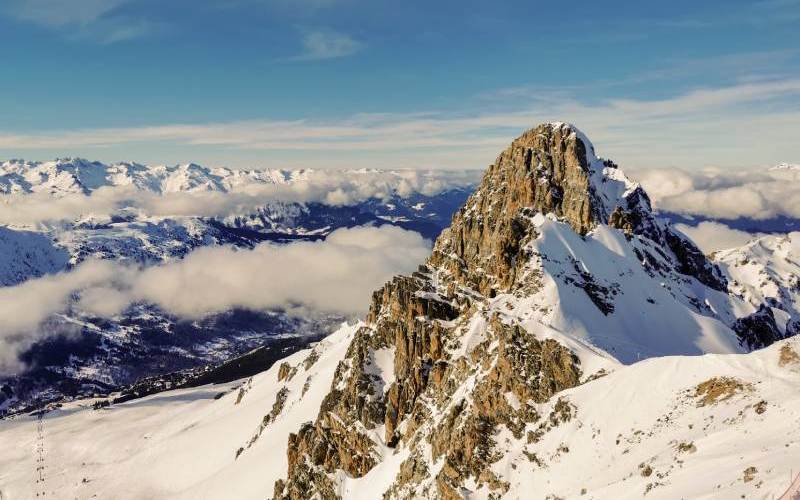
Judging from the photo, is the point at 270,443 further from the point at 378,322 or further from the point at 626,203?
the point at 626,203

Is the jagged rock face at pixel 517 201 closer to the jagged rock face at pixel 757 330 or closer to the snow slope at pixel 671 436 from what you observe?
the jagged rock face at pixel 757 330

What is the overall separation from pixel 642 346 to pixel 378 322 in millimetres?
66983

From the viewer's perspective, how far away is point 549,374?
287 feet

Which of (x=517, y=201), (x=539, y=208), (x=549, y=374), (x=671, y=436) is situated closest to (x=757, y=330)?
(x=539, y=208)

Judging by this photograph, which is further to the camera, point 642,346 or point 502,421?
point 642,346

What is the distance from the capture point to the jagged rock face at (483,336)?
86.8m

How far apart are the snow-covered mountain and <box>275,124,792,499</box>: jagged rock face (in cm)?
43

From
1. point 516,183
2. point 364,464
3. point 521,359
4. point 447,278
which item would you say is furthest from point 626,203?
point 364,464

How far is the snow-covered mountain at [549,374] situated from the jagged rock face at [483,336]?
0.43 meters

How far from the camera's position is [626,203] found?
557 ft

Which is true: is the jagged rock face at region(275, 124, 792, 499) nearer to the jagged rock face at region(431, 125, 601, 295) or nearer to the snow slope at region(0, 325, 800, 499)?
the jagged rock face at region(431, 125, 601, 295)

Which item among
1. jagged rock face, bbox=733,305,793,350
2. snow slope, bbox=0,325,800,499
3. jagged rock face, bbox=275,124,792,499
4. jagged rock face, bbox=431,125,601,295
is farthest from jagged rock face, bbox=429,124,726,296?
snow slope, bbox=0,325,800,499

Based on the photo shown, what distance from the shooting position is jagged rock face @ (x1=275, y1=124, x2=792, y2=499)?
8681 centimetres

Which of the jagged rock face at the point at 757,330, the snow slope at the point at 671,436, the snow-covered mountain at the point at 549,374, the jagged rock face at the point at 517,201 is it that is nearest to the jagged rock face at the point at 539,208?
the jagged rock face at the point at 517,201
